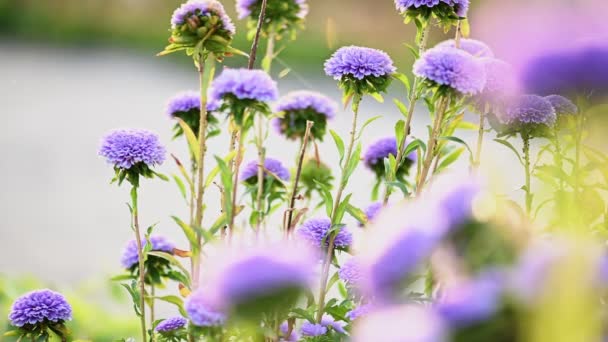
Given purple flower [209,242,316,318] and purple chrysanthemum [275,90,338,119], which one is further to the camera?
purple chrysanthemum [275,90,338,119]

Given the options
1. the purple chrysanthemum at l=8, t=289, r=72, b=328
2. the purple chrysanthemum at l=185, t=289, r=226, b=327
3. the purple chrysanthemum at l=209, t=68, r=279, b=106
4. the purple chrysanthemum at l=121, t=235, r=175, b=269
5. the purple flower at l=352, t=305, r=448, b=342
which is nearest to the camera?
the purple flower at l=352, t=305, r=448, b=342

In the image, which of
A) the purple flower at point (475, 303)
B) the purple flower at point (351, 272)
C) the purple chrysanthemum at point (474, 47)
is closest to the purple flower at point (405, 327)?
the purple flower at point (475, 303)

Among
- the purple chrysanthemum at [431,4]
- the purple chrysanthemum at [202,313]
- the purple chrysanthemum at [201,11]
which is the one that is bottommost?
the purple chrysanthemum at [202,313]

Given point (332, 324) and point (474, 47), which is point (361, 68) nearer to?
point (474, 47)

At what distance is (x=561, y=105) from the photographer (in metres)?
0.76

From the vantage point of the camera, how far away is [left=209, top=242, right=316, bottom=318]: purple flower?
33 centimetres

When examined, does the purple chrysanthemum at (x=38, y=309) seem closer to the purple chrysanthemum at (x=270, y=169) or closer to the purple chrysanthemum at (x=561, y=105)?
the purple chrysanthemum at (x=270, y=169)

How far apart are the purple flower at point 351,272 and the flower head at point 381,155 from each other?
0.24m

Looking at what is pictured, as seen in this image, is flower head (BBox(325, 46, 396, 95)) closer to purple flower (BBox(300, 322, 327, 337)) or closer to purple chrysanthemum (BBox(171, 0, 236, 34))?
purple chrysanthemum (BBox(171, 0, 236, 34))

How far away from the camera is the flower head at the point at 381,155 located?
97 centimetres

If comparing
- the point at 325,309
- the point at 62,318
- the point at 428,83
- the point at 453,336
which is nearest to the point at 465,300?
the point at 453,336

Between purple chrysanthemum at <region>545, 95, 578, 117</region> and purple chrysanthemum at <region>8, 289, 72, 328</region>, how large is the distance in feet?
1.83

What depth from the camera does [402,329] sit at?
0.80 feet

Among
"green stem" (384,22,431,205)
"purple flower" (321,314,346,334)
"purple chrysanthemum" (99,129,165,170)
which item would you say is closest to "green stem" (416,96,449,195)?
"green stem" (384,22,431,205)
